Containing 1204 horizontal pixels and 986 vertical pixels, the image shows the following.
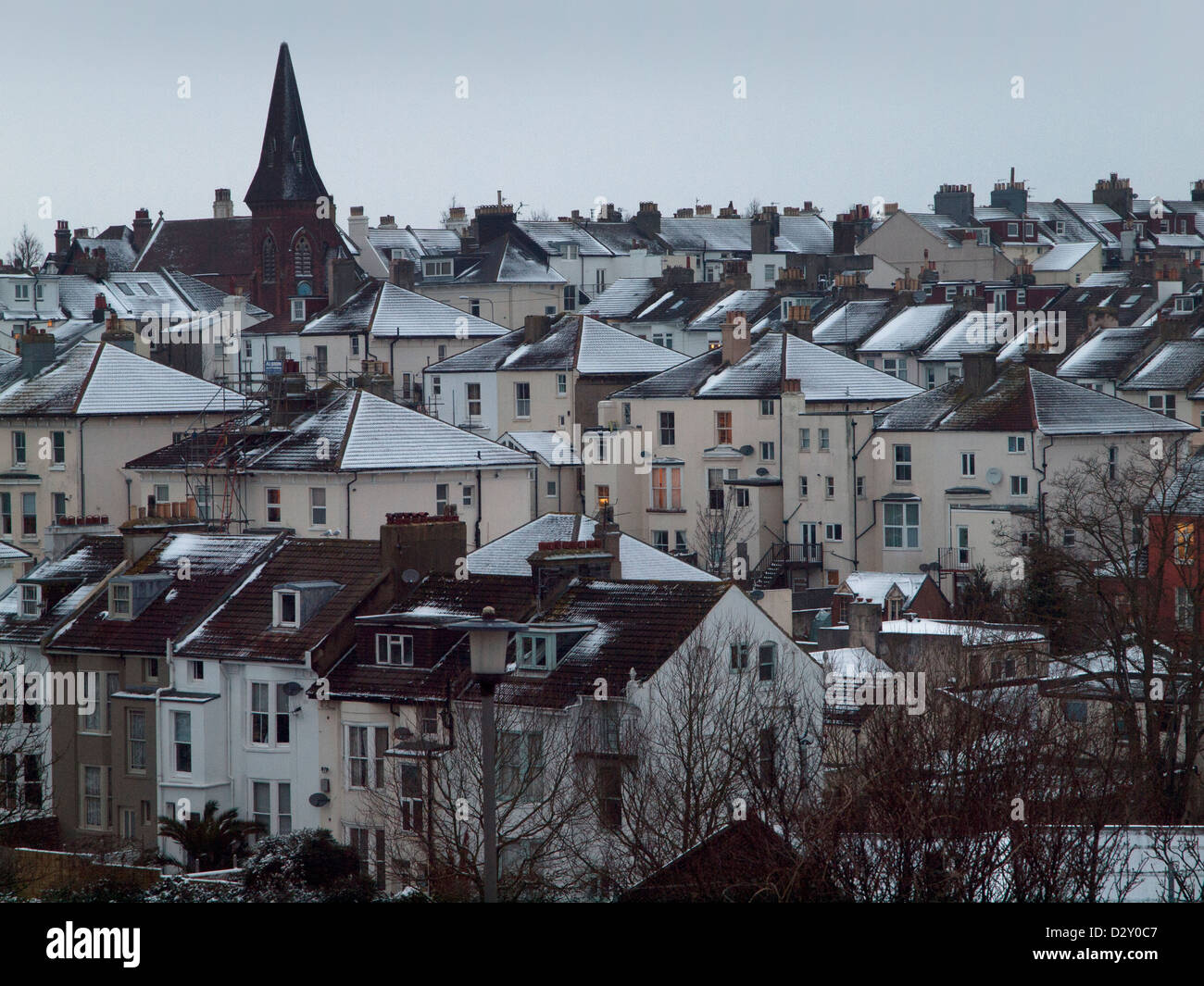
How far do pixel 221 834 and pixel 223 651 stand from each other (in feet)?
11.2

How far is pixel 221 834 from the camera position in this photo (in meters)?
34.2

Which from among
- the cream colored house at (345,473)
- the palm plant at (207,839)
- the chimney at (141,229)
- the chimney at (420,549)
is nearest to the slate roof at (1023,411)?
the cream colored house at (345,473)

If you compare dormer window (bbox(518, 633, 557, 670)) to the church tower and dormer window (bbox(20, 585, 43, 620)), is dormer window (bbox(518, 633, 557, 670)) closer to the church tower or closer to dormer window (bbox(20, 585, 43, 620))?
dormer window (bbox(20, 585, 43, 620))

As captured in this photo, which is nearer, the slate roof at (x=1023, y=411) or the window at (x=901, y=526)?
the slate roof at (x=1023, y=411)

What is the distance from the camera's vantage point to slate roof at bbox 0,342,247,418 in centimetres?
5969

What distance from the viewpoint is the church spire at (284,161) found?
11394cm

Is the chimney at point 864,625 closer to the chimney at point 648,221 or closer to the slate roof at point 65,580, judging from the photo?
the slate roof at point 65,580

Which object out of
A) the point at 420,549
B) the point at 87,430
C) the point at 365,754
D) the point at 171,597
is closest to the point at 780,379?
the point at 87,430

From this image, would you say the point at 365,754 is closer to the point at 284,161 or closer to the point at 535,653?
the point at 535,653

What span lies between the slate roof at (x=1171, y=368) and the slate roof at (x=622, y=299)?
26.3 metres

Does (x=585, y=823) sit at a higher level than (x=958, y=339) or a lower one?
lower
